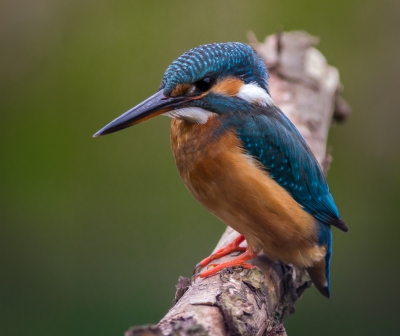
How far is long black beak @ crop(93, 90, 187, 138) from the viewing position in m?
1.85

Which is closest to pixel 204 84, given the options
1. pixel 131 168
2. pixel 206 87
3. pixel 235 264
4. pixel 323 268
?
pixel 206 87

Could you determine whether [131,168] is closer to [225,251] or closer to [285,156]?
[225,251]

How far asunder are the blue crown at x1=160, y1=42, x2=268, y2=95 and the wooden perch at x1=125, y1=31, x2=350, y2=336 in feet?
2.11

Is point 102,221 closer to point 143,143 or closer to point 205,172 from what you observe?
point 143,143

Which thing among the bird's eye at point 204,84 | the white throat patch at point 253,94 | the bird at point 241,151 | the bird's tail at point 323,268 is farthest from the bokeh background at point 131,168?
the bird's eye at point 204,84

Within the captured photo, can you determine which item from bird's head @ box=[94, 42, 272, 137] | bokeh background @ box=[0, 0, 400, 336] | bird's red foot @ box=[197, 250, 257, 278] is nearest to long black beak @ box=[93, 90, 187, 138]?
bird's head @ box=[94, 42, 272, 137]

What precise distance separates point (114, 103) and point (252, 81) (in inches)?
84.4

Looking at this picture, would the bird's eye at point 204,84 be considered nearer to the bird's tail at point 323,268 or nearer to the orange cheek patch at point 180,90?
the orange cheek patch at point 180,90

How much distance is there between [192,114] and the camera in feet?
6.38

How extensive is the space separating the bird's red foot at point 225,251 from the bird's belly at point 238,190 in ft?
0.41

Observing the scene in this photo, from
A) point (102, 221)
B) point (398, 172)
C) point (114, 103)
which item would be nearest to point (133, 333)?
point (102, 221)

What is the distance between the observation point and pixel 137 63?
4.17 metres

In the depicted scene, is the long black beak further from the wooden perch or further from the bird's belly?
the wooden perch

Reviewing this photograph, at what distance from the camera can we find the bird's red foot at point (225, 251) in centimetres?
217
